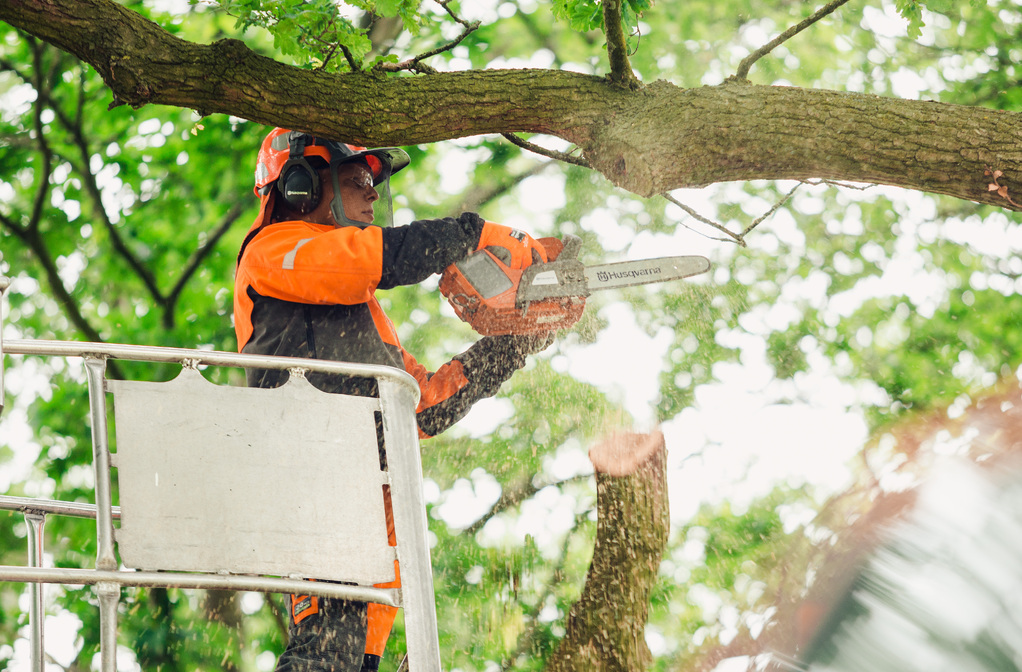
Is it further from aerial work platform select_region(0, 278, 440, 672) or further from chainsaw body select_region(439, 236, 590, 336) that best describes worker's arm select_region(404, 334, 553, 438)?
aerial work platform select_region(0, 278, 440, 672)

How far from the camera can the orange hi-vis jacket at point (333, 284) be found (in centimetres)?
279

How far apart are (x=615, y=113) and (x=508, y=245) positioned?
57cm

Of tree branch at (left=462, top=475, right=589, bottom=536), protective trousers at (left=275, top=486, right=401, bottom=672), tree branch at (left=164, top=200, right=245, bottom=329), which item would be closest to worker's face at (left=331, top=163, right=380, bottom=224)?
protective trousers at (left=275, top=486, right=401, bottom=672)

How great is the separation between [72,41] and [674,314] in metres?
5.19

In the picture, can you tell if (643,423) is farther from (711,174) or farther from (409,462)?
(409,462)

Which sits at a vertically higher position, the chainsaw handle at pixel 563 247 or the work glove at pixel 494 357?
the chainsaw handle at pixel 563 247

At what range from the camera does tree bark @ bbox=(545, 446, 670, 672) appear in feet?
12.0

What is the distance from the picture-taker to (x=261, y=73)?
107 inches

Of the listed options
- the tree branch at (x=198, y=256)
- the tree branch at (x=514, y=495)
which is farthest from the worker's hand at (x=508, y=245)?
the tree branch at (x=514, y=495)

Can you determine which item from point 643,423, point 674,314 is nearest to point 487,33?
point 674,314

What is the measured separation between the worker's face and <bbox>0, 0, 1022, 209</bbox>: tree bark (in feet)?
1.76

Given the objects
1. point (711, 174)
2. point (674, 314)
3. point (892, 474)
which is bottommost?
point (892, 474)

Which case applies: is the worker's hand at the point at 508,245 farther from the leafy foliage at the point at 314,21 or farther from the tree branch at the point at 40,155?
the tree branch at the point at 40,155

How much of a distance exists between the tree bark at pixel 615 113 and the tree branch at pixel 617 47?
8 centimetres
